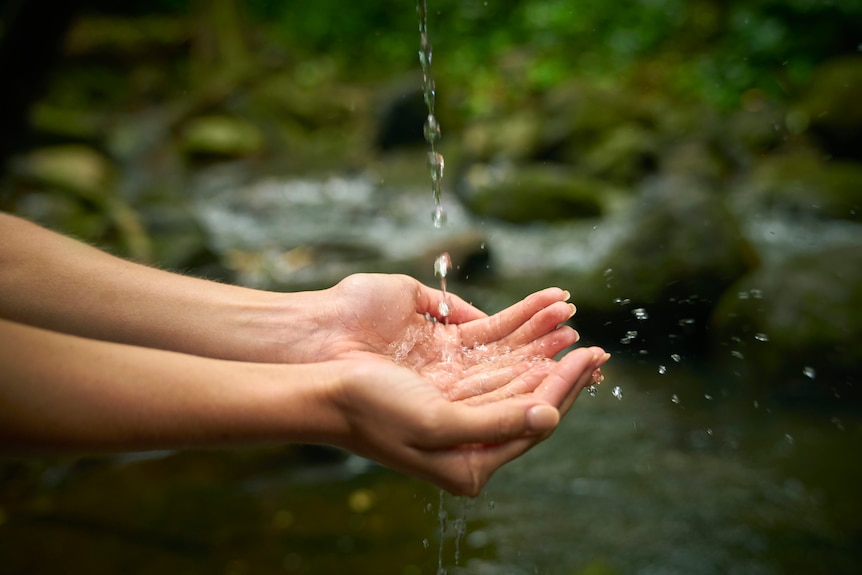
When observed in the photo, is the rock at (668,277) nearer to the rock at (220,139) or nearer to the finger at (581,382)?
the finger at (581,382)

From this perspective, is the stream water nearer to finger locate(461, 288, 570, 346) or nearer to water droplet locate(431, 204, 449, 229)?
finger locate(461, 288, 570, 346)

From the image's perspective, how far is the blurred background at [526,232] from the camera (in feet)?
10.8

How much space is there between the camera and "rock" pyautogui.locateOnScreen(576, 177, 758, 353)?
4.63m

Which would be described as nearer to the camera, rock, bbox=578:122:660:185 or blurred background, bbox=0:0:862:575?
blurred background, bbox=0:0:862:575

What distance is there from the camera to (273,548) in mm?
3215

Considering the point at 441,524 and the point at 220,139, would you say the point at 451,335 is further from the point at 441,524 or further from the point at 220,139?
the point at 220,139

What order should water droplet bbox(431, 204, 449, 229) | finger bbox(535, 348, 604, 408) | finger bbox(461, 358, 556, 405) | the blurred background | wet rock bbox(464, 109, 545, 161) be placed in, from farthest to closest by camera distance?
wet rock bbox(464, 109, 545, 161), water droplet bbox(431, 204, 449, 229), the blurred background, finger bbox(461, 358, 556, 405), finger bbox(535, 348, 604, 408)

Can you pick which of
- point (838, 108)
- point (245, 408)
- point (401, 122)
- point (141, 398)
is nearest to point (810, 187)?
point (838, 108)

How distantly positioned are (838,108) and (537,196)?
10.2 feet

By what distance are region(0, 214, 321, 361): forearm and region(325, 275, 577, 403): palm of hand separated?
0.16 metres

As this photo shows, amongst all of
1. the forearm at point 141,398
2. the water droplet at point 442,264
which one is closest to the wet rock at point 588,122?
the water droplet at point 442,264

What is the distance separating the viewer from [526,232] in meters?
6.98

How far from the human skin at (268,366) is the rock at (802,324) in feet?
8.89

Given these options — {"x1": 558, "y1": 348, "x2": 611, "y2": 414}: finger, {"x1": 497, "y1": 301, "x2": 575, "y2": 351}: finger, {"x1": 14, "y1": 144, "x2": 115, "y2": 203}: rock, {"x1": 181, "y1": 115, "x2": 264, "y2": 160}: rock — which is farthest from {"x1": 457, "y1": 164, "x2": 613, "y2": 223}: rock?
{"x1": 558, "y1": 348, "x2": 611, "y2": 414}: finger
